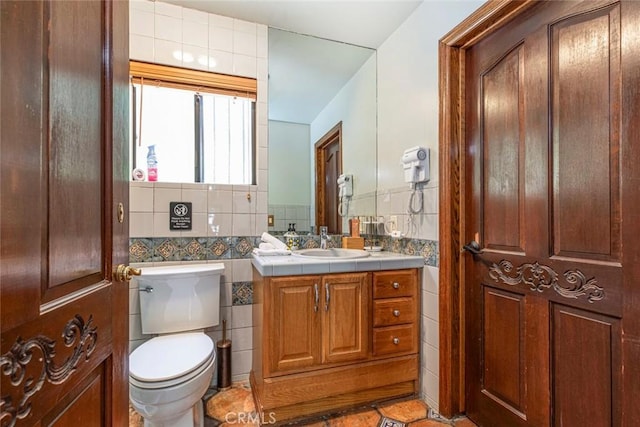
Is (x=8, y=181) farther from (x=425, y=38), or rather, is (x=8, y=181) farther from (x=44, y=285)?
(x=425, y=38)

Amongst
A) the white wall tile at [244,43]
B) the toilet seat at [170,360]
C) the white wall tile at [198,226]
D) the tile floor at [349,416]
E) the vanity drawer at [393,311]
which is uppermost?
the white wall tile at [244,43]

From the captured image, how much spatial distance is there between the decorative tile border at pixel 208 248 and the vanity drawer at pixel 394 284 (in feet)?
0.46

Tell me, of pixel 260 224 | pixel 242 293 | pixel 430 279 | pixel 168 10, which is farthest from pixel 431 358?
pixel 168 10

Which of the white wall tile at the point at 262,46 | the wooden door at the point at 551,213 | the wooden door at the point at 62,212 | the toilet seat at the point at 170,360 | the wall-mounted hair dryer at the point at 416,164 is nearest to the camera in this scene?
the wooden door at the point at 62,212

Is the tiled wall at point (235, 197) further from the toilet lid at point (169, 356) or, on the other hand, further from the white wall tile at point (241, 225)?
the toilet lid at point (169, 356)

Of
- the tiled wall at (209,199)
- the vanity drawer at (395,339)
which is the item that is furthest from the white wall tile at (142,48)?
the vanity drawer at (395,339)

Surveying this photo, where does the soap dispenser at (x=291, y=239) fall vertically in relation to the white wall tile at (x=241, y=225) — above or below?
below

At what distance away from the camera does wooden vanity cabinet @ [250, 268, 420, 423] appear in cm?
150

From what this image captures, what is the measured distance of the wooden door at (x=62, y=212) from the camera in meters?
0.40

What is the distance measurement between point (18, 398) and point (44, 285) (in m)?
0.15

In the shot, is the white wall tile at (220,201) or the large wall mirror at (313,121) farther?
the large wall mirror at (313,121)

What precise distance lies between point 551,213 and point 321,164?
5.18 ft

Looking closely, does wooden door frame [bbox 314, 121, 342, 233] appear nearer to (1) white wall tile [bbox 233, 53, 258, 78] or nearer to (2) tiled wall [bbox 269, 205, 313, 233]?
(2) tiled wall [bbox 269, 205, 313, 233]

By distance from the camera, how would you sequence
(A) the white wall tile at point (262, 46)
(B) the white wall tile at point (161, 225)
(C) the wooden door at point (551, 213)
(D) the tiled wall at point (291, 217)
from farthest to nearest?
1. (D) the tiled wall at point (291, 217)
2. (A) the white wall tile at point (262, 46)
3. (B) the white wall tile at point (161, 225)
4. (C) the wooden door at point (551, 213)
